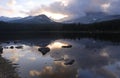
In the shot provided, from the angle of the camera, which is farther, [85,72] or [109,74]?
[85,72]

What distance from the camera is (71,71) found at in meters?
37.0

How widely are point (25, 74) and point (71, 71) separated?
Result: 7.20 meters

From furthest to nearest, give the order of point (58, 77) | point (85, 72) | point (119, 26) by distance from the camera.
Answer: point (119, 26) < point (85, 72) < point (58, 77)

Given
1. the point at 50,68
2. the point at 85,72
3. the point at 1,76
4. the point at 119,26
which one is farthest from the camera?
the point at 119,26

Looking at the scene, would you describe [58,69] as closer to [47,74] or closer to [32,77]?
[47,74]

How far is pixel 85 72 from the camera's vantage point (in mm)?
36906

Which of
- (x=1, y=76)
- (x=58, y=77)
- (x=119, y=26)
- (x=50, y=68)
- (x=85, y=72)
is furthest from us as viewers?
(x=119, y=26)

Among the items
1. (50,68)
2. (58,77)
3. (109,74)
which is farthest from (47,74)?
(109,74)

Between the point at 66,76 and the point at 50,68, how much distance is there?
7.42 m

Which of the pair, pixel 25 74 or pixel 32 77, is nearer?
pixel 32 77

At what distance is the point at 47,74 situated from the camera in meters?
35.0

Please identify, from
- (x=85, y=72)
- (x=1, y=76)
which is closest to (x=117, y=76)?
(x=85, y=72)

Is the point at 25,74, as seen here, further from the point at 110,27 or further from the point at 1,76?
the point at 110,27

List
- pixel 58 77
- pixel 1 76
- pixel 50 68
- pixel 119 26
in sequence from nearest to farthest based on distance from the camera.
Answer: pixel 1 76 < pixel 58 77 < pixel 50 68 < pixel 119 26
